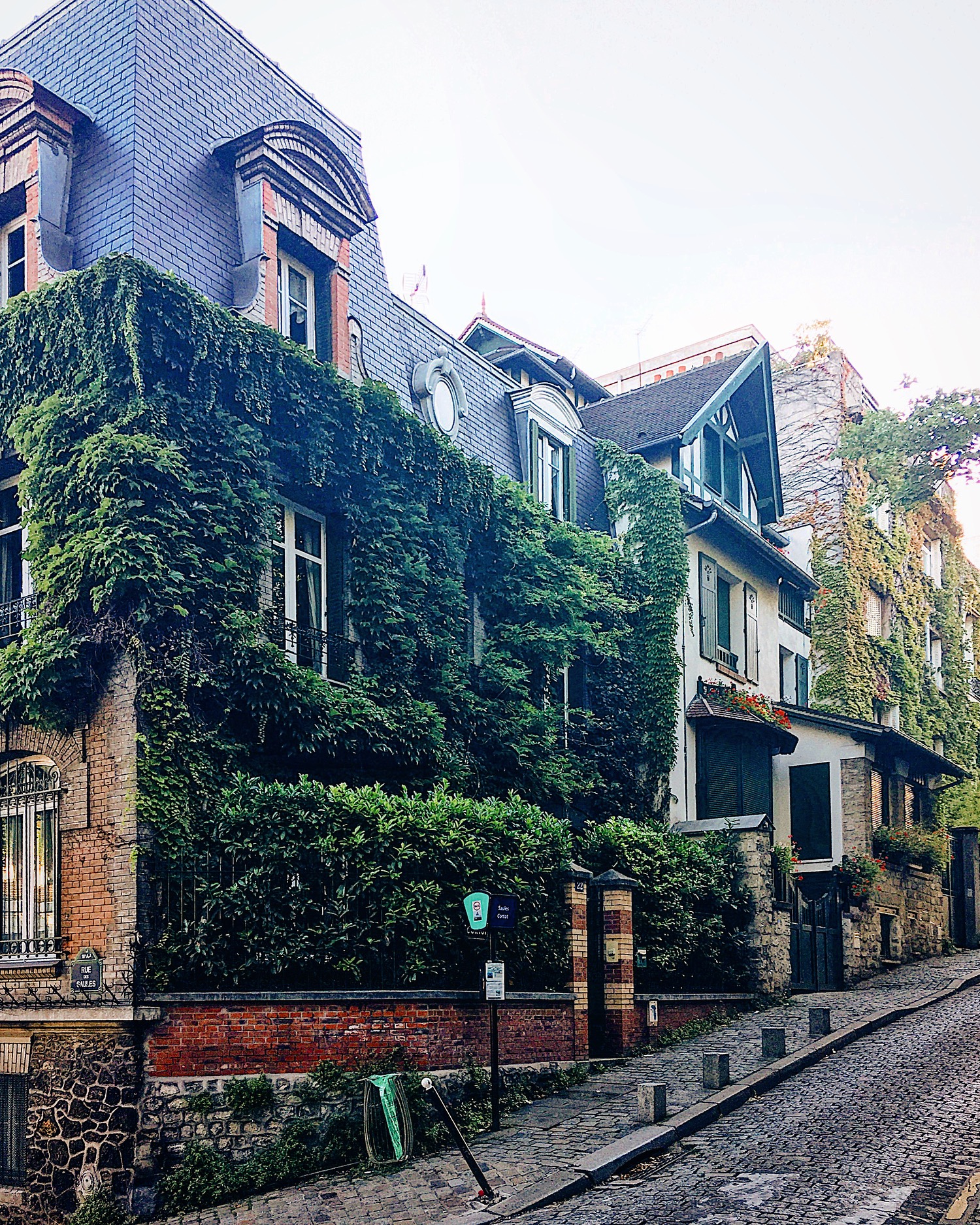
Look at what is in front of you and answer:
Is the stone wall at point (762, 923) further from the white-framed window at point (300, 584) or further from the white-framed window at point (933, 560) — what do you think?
the white-framed window at point (933, 560)

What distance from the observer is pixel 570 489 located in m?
22.6

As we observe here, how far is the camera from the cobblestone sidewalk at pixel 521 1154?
10.5 meters

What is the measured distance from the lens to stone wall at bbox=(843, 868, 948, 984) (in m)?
21.7

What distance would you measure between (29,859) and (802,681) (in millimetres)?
21980

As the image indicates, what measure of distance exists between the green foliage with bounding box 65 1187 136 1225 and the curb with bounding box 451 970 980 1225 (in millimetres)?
2906

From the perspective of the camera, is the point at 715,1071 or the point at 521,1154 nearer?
the point at 521,1154

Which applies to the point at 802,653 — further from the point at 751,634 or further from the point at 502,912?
the point at 502,912

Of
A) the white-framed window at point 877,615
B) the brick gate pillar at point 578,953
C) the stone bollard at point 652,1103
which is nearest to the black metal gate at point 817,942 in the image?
the brick gate pillar at point 578,953

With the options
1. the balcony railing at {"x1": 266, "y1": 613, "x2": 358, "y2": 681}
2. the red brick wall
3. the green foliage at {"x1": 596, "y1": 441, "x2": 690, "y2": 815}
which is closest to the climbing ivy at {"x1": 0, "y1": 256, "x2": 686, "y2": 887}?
the balcony railing at {"x1": 266, "y1": 613, "x2": 358, "y2": 681}

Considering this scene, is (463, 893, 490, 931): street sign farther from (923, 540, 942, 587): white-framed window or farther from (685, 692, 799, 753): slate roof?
(923, 540, 942, 587): white-framed window

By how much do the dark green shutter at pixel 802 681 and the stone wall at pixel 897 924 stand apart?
565 cm

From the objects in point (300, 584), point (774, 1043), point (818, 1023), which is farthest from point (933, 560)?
point (300, 584)

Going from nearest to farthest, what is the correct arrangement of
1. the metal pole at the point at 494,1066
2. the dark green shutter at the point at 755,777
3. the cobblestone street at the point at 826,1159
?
the cobblestone street at the point at 826,1159 → the metal pole at the point at 494,1066 → the dark green shutter at the point at 755,777

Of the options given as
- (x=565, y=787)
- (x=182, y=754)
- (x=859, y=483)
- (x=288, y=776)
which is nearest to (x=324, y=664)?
(x=288, y=776)
